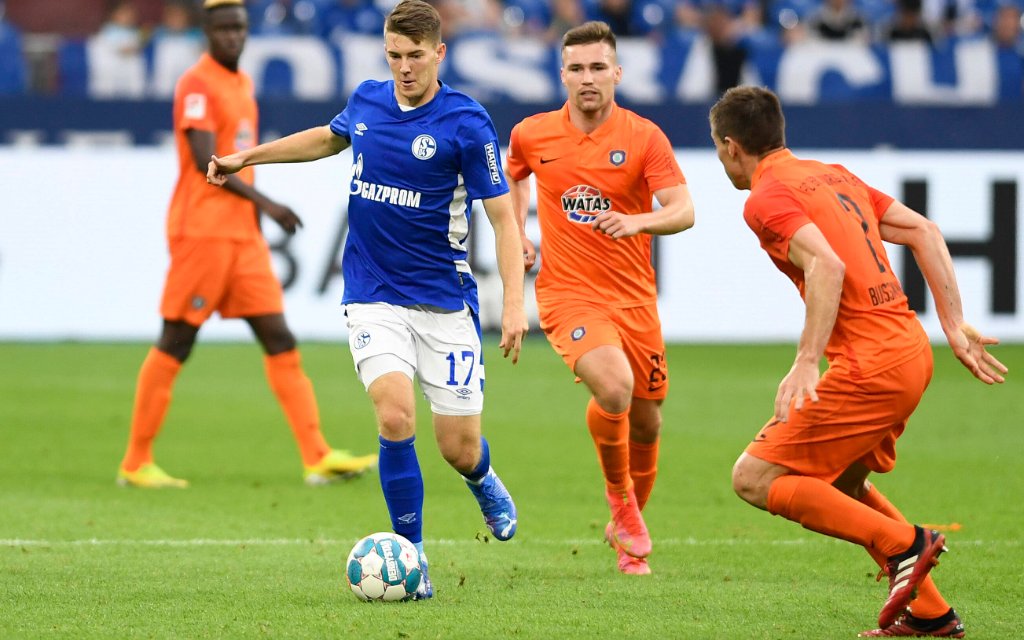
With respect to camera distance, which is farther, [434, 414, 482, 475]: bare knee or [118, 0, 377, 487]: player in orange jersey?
[118, 0, 377, 487]: player in orange jersey

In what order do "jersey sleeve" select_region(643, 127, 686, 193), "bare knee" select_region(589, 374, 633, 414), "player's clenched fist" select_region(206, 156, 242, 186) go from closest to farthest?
"player's clenched fist" select_region(206, 156, 242, 186) → "bare knee" select_region(589, 374, 633, 414) → "jersey sleeve" select_region(643, 127, 686, 193)

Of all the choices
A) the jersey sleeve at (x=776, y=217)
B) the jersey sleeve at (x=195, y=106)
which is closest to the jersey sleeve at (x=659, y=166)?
the jersey sleeve at (x=776, y=217)

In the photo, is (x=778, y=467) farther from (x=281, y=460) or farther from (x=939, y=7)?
(x=939, y=7)

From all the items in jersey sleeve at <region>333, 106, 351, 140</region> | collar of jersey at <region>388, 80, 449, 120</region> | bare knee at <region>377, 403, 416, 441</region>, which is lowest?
bare knee at <region>377, 403, 416, 441</region>

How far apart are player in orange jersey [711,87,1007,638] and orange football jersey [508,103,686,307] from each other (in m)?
1.32

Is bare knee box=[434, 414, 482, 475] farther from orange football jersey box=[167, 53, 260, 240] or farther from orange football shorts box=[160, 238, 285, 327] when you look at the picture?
orange football jersey box=[167, 53, 260, 240]

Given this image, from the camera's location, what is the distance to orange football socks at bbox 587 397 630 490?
249 inches

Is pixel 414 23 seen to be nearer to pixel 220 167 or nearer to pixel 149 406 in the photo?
pixel 220 167

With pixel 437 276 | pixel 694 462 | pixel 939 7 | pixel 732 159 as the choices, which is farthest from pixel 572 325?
pixel 939 7

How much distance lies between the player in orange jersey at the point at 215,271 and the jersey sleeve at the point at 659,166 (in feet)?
9.00

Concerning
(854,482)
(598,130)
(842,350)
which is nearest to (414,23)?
(598,130)

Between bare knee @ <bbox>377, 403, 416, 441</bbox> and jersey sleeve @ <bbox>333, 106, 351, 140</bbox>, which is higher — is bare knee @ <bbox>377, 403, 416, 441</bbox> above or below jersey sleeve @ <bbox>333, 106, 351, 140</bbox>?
below

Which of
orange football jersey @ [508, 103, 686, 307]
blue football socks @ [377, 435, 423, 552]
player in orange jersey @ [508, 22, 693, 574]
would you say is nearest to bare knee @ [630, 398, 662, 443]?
player in orange jersey @ [508, 22, 693, 574]

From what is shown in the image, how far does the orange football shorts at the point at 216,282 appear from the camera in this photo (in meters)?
8.37
